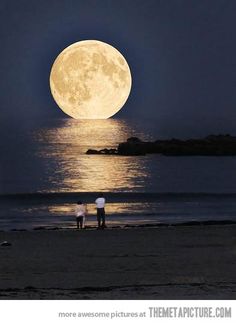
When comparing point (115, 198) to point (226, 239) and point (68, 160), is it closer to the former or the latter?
point (226, 239)

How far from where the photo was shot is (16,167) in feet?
280

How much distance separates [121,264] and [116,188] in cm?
3794

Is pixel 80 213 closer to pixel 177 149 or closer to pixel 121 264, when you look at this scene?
pixel 121 264

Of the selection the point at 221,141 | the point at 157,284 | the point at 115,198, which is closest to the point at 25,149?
the point at 221,141

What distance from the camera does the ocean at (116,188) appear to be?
37.3 metres

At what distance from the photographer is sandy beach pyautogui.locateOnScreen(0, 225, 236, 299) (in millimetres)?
14945

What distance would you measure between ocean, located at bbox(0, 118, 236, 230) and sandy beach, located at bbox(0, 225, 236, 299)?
746 centimetres

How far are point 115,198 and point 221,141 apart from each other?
49.3 m

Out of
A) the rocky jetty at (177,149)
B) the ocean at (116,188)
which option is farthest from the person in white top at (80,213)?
the rocky jetty at (177,149)

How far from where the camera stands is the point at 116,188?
187 feet

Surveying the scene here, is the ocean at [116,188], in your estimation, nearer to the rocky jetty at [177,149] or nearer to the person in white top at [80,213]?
the rocky jetty at [177,149]

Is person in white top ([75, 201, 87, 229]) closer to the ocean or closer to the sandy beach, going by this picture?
the sandy beach

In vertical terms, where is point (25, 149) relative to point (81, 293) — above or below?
above
